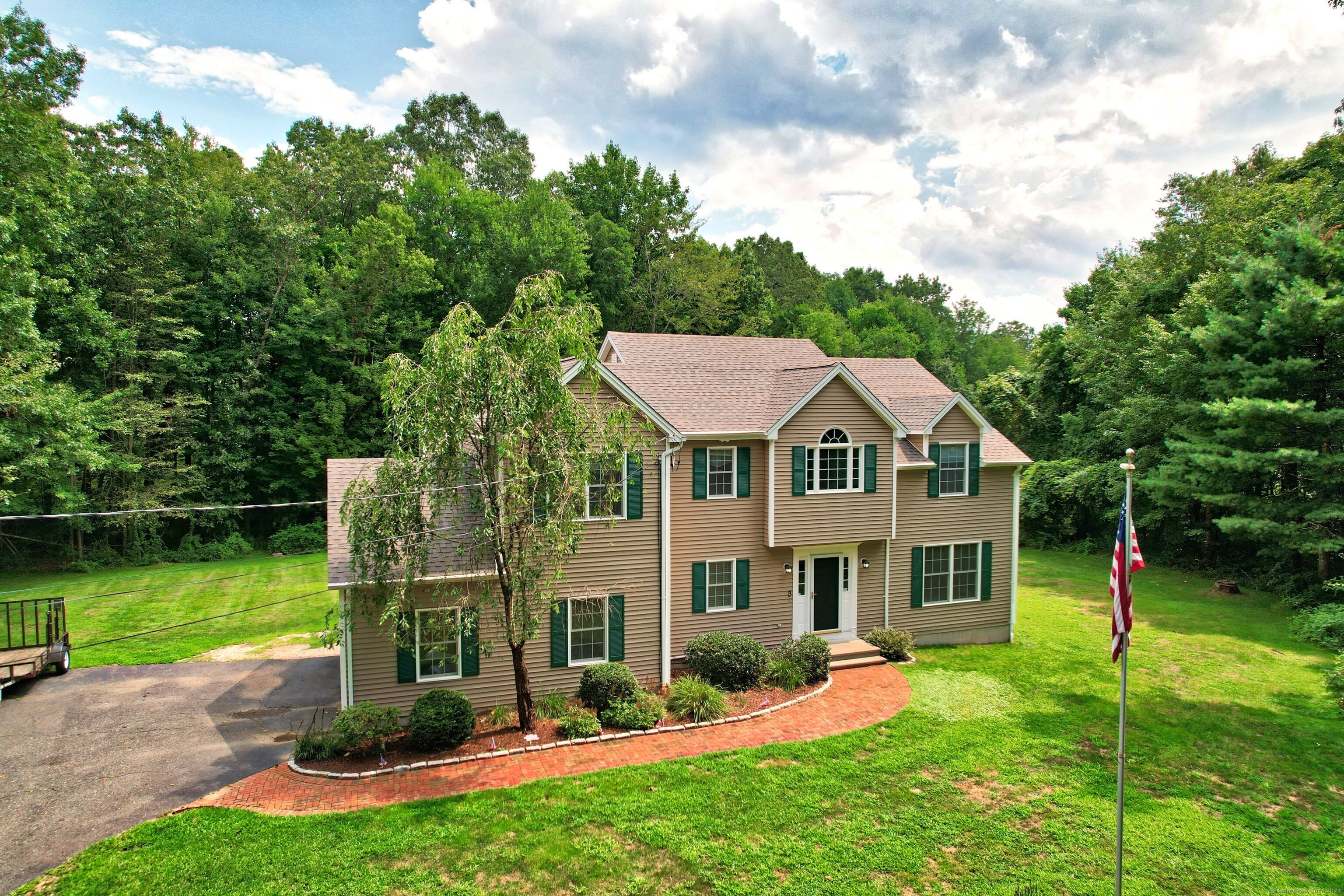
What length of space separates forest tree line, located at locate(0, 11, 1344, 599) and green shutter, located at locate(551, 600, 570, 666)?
1405 centimetres

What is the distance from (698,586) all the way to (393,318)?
23.5 meters

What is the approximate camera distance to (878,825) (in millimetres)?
8984

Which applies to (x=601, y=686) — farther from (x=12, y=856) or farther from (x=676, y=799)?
(x=12, y=856)

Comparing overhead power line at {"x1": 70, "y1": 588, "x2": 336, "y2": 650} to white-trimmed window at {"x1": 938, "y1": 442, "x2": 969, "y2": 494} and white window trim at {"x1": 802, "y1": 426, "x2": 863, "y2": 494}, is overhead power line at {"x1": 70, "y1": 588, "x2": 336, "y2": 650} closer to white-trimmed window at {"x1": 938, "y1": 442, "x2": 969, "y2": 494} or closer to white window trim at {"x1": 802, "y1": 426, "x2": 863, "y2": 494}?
white window trim at {"x1": 802, "y1": 426, "x2": 863, "y2": 494}

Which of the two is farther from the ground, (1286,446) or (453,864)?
(1286,446)

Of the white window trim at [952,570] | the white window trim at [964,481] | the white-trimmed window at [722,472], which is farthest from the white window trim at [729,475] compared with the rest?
the white window trim at [964,481]

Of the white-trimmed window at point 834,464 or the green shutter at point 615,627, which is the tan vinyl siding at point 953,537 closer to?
the white-trimmed window at point 834,464

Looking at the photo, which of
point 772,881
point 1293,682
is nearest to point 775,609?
point 772,881

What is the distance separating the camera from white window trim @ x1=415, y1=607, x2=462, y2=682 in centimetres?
1192

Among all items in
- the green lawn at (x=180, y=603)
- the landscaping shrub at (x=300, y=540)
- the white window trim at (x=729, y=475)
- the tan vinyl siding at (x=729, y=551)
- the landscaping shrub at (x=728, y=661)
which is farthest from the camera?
the landscaping shrub at (x=300, y=540)

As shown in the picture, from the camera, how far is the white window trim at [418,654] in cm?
1192

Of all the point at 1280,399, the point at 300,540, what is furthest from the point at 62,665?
the point at 1280,399

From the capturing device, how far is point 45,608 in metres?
17.6

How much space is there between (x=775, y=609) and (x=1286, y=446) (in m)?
18.3
